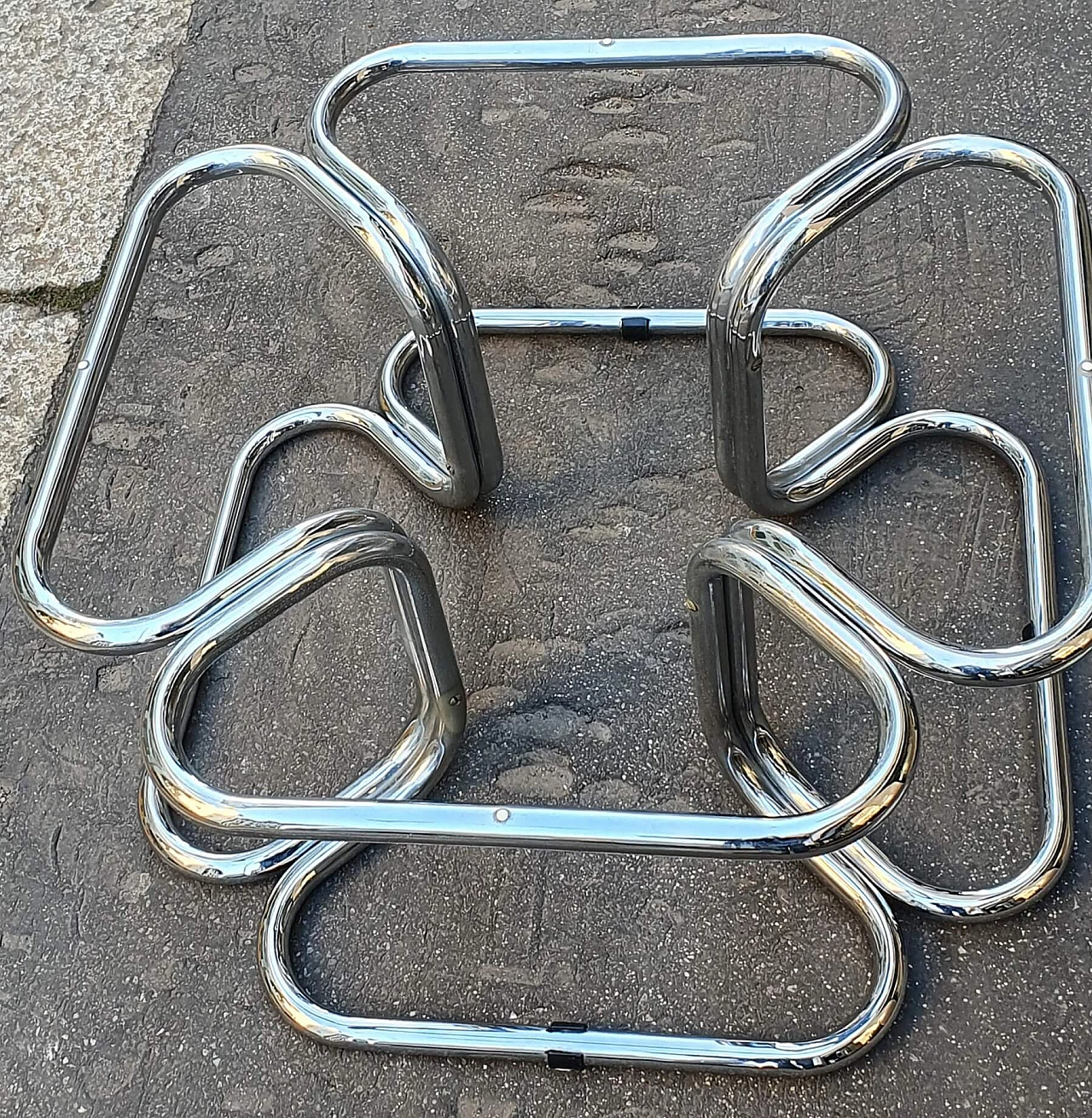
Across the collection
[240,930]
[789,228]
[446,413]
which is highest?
[789,228]

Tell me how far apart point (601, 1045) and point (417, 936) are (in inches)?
8.5

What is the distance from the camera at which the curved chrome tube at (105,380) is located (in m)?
1.02

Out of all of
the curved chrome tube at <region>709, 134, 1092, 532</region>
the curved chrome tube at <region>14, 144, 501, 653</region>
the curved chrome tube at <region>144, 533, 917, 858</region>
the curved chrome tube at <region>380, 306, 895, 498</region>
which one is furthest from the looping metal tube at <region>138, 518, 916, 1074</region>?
the curved chrome tube at <region>380, 306, 895, 498</region>

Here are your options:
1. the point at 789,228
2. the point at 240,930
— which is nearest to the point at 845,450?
the point at 789,228

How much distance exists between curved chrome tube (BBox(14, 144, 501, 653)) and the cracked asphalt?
114 millimetres

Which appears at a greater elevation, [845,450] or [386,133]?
[386,133]

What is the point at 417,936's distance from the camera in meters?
1.23

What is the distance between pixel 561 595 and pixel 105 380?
0.54m

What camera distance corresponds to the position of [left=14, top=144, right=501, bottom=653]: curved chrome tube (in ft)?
3.36

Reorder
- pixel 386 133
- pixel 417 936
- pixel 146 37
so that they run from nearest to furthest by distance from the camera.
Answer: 1. pixel 417 936
2. pixel 386 133
3. pixel 146 37

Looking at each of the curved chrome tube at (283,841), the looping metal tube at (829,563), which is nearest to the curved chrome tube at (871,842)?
the looping metal tube at (829,563)

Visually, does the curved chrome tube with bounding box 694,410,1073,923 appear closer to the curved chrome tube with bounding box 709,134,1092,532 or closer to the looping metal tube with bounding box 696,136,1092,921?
the looping metal tube with bounding box 696,136,1092,921

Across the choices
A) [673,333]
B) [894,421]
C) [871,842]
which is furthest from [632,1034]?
[673,333]

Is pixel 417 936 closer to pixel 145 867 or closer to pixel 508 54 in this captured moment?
pixel 145 867
